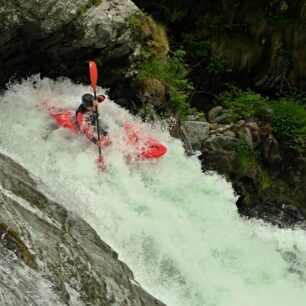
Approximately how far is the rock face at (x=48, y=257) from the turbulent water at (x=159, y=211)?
1.65 ft

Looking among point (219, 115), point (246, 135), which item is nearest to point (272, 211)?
point (246, 135)

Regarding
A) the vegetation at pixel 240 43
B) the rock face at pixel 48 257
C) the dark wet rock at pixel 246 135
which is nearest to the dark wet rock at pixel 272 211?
the dark wet rock at pixel 246 135

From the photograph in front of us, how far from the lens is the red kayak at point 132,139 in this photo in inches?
246

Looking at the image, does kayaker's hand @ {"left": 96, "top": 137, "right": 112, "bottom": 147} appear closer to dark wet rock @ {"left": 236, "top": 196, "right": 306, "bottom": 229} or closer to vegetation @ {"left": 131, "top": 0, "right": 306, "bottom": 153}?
dark wet rock @ {"left": 236, "top": 196, "right": 306, "bottom": 229}

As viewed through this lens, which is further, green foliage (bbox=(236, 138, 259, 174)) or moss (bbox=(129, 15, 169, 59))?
green foliage (bbox=(236, 138, 259, 174))

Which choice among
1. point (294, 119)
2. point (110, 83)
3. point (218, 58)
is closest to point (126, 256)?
point (110, 83)

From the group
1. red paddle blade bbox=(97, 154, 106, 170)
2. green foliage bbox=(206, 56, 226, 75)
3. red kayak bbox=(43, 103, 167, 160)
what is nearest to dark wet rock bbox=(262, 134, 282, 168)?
green foliage bbox=(206, 56, 226, 75)

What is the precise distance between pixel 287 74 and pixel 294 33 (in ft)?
2.16

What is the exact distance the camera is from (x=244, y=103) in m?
8.55

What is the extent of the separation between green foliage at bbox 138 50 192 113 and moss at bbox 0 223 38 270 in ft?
14.4

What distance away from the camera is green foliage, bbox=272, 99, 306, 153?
8234 mm

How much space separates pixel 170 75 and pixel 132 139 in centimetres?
142

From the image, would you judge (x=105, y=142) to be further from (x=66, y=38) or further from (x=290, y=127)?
(x=290, y=127)

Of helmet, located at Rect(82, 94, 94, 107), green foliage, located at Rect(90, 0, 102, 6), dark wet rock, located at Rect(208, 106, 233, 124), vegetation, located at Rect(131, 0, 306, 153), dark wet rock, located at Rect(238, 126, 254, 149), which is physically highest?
vegetation, located at Rect(131, 0, 306, 153)
